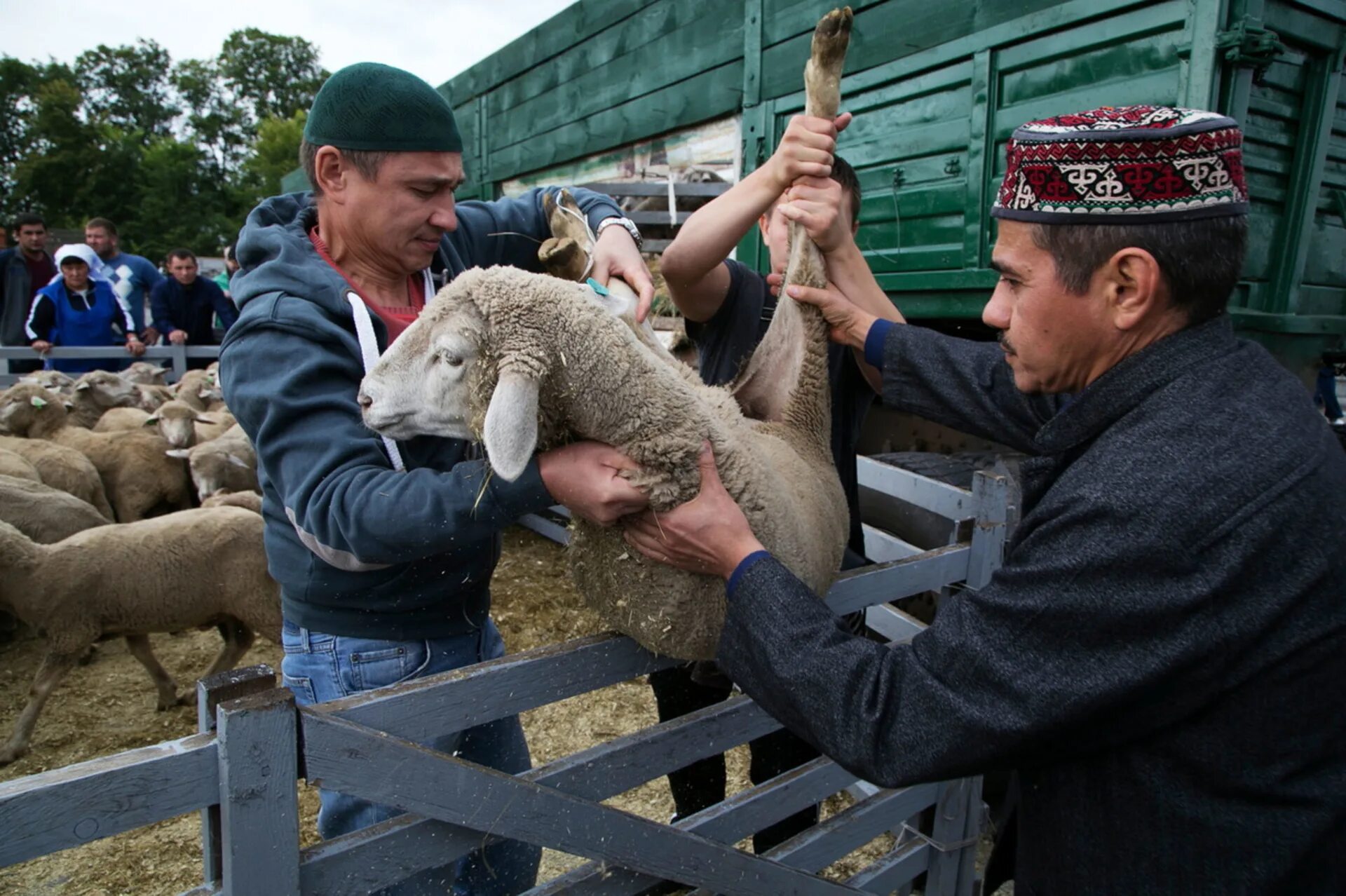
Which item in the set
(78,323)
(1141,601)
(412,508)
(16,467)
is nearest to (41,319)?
(78,323)

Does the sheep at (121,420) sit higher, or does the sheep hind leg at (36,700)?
the sheep at (121,420)

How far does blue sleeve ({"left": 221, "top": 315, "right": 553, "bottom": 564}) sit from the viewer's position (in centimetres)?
131

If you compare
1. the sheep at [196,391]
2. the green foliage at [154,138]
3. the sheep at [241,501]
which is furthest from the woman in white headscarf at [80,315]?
the green foliage at [154,138]

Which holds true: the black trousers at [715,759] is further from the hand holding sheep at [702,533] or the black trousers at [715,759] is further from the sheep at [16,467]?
the sheep at [16,467]

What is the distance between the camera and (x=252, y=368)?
1437mm

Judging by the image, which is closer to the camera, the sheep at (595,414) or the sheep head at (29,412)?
the sheep at (595,414)

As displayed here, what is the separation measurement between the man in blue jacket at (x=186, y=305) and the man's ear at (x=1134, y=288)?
1011cm

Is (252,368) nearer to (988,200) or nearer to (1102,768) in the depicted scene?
(1102,768)

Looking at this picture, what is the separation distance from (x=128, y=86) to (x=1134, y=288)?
78645mm

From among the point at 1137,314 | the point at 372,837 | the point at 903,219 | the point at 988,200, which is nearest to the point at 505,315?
the point at 372,837

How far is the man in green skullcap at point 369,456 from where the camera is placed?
1354 mm

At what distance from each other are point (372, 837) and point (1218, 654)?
1233 millimetres

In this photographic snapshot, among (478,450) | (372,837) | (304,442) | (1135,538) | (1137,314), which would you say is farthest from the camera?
(478,450)

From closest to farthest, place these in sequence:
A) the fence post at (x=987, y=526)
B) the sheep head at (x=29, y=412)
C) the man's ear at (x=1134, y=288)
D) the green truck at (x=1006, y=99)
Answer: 1. the man's ear at (x=1134, y=288)
2. the fence post at (x=987, y=526)
3. the green truck at (x=1006, y=99)
4. the sheep head at (x=29, y=412)
